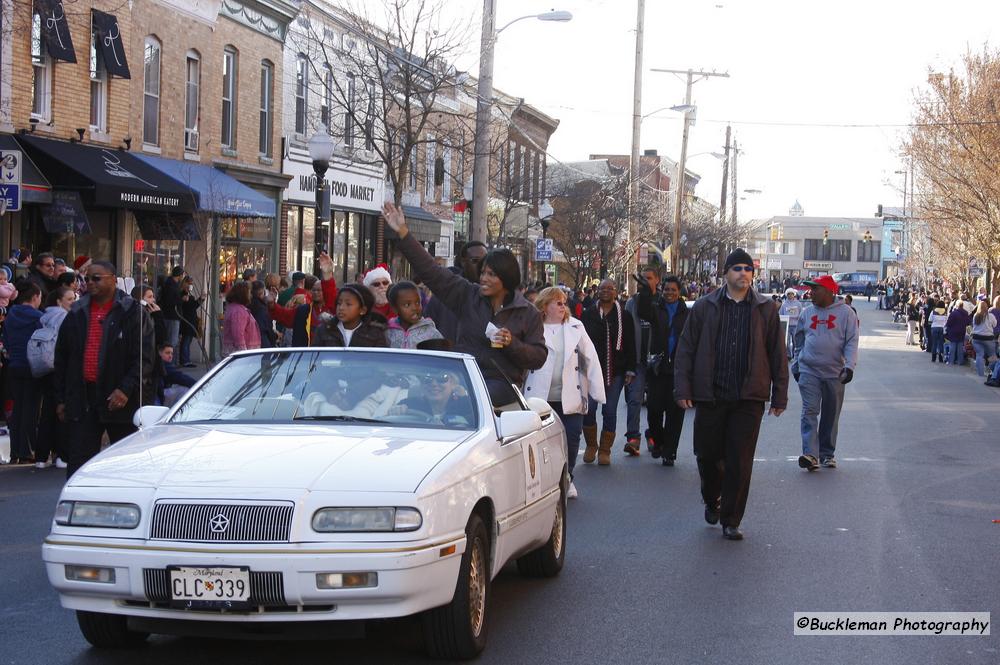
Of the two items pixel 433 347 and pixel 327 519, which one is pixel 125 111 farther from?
pixel 327 519

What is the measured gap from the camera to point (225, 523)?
5285mm

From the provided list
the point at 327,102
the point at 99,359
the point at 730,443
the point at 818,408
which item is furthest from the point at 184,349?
the point at 730,443

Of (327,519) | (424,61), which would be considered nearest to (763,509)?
(327,519)

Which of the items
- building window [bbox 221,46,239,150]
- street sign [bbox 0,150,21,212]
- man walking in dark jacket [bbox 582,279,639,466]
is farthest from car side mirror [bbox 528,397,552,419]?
building window [bbox 221,46,239,150]

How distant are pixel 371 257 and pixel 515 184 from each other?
15.4ft

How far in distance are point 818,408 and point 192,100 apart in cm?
1679

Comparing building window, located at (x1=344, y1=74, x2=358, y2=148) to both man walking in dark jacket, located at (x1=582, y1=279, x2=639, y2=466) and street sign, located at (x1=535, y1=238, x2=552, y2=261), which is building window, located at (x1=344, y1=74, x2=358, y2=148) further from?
man walking in dark jacket, located at (x1=582, y1=279, x2=639, y2=466)

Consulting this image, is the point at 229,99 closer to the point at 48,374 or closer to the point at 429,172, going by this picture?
the point at 429,172

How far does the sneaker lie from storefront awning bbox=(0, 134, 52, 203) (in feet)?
41.5

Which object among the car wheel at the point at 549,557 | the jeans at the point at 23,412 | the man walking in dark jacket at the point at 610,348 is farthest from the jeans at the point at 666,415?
the jeans at the point at 23,412

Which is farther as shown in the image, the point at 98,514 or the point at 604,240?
the point at 604,240

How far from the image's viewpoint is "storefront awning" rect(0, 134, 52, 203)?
19.7 meters

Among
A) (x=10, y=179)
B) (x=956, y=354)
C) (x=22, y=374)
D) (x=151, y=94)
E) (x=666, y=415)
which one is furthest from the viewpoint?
(x=956, y=354)

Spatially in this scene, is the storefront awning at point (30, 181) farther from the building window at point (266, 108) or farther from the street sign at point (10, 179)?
the building window at point (266, 108)
